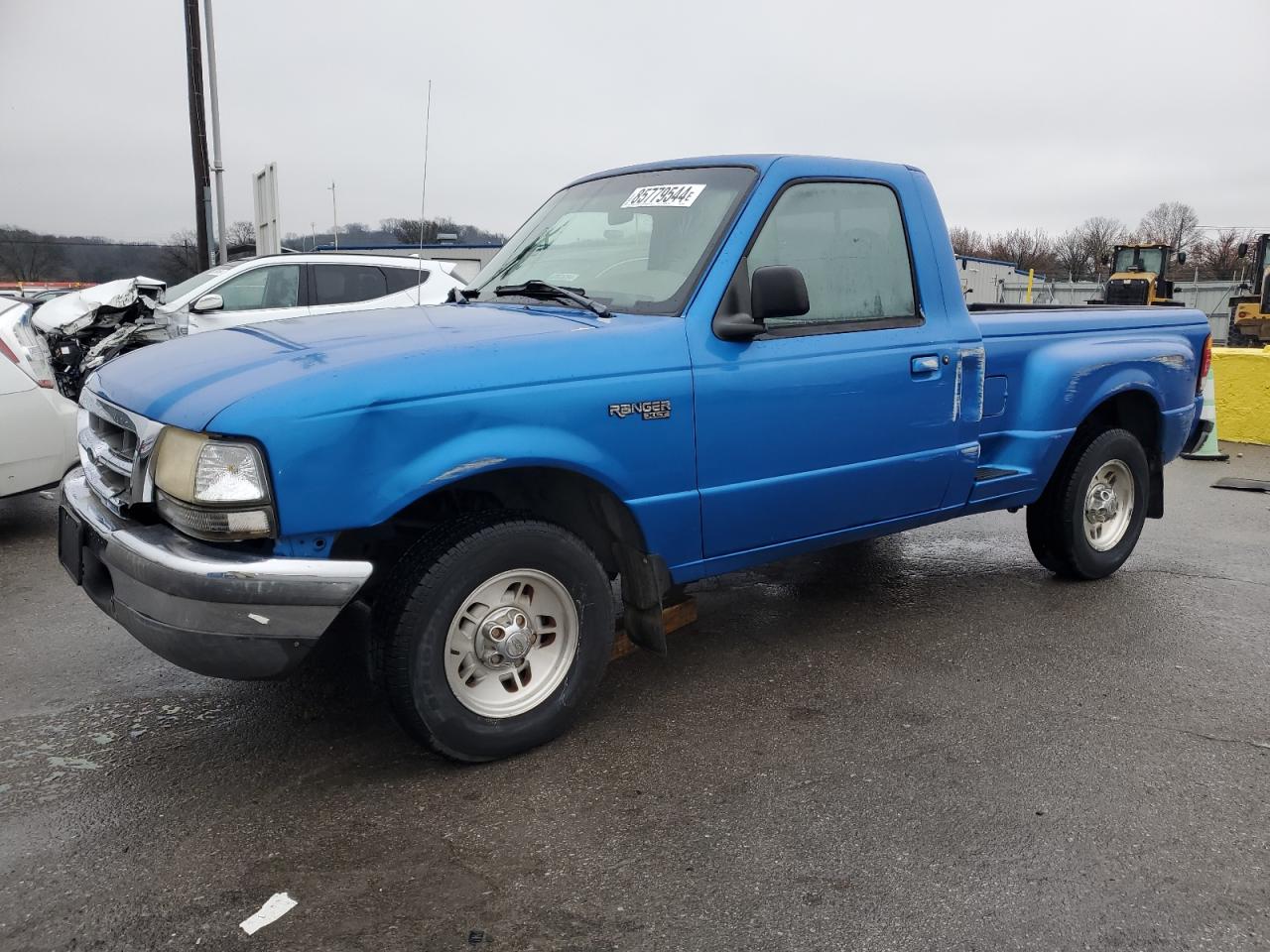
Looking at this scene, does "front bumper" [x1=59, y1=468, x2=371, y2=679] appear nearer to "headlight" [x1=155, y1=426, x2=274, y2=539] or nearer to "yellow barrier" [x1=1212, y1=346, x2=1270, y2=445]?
"headlight" [x1=155, y1=426, x2=274, y2=539]

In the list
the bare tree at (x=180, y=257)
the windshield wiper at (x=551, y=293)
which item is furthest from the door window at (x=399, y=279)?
the bare tree at (x=180, y=257)

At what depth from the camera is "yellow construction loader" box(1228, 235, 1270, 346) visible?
24031mm

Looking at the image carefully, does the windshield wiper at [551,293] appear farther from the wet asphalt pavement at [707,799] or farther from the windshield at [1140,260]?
the windshield at [1140,260]

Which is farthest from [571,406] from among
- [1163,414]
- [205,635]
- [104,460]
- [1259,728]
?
[1163,414]

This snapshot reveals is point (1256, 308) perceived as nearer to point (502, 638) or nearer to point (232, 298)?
point (232, 298)

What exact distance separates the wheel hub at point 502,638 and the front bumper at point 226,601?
1.55 ft

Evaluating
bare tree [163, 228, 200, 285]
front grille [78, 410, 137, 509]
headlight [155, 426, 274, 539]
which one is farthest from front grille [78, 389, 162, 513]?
bare tree [163, 228, 200, 285]

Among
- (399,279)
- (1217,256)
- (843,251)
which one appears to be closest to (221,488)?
(843,251)

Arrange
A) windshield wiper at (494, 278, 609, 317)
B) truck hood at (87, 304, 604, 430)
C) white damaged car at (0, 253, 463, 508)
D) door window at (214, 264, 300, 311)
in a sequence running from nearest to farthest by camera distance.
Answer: truck hood at (87, 304, 604, 430)
windshield wiper at (494, 278, 609, 317)
white damaged car at (0, 253, 463, 508)
door window at (214, 264, 300, 311)

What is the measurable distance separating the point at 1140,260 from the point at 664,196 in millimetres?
30531

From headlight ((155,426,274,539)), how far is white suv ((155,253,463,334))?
6239 mm

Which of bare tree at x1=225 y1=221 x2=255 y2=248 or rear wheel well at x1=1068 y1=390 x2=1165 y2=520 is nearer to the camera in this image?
rear wheel well at x1=1068 y1=390 x2=1165 y2=520

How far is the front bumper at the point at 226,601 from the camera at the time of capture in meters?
2.64

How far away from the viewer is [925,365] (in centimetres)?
401
